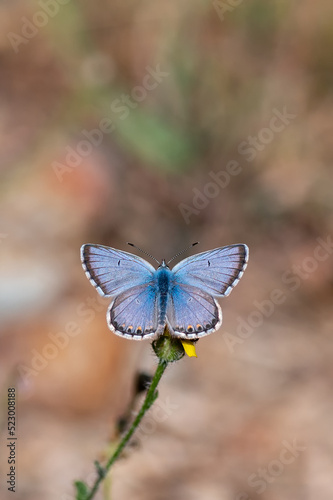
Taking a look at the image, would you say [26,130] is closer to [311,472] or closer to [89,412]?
[89,412]

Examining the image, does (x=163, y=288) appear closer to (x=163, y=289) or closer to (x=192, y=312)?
(x=163, y=289)

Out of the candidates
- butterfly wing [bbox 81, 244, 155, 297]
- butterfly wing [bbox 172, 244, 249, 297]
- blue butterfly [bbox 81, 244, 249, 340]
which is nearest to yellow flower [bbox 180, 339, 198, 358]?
blue butterfly [bbox 81, 244, 249, 340]

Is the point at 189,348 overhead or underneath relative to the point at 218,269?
underneath

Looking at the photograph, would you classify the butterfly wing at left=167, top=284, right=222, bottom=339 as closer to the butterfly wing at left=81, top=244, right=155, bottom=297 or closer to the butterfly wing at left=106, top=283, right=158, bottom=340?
the butterfly wing at left=106, top=283, right=158, bottom=340

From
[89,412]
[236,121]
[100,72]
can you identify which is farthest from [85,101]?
[89,412]

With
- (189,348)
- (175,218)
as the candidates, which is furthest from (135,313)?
(175,218)

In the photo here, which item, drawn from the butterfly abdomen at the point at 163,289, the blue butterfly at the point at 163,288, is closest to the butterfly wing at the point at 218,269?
the blue butterfly at the point at 163,288

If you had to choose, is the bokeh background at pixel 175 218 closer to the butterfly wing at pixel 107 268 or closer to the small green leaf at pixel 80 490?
the small green leaf at pixel 80 490
